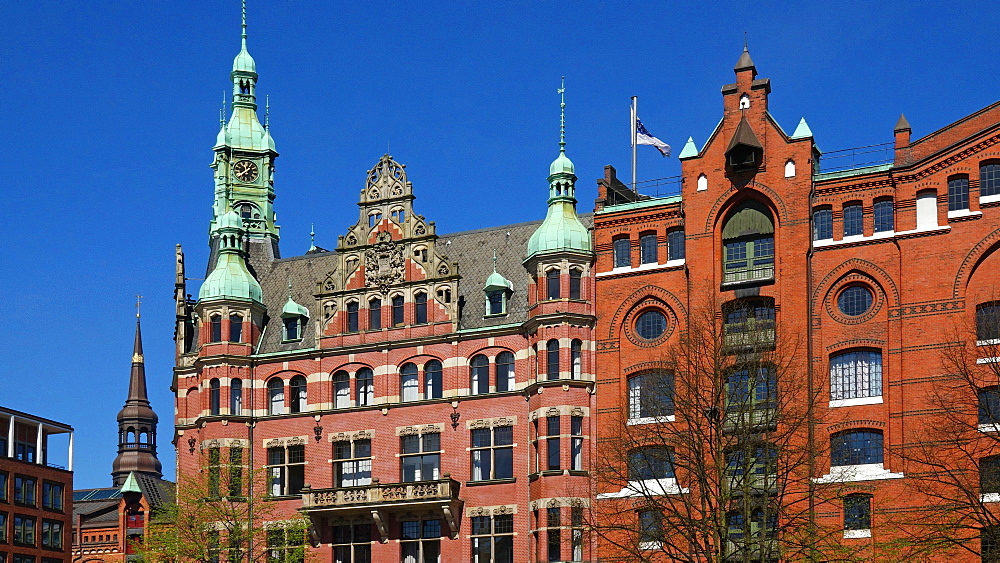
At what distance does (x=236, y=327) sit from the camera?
288ft

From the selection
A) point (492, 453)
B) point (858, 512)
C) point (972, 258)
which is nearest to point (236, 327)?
point (492, 453)

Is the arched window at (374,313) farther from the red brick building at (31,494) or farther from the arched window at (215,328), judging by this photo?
the red brick building at (31,494)

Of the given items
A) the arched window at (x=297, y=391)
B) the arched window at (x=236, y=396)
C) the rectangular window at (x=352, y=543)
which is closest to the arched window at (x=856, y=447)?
the rectangular window at (x=352, y=543)

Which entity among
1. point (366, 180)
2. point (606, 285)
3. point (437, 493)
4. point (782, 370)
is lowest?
point (437, 493)

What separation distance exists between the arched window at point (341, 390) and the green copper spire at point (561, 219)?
40.2 feet

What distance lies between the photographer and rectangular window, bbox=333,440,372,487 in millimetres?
83688

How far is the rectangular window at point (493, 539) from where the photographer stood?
7875cm

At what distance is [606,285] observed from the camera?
80188 millimetres

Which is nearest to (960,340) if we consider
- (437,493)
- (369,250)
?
(437,493)

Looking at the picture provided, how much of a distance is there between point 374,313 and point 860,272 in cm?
2568

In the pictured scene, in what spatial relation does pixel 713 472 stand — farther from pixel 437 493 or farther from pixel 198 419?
pixel 198 419

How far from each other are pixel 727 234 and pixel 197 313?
29.6 metres

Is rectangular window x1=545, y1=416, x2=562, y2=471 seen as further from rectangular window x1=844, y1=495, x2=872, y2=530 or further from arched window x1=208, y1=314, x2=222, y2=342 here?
arched window x1=208, y1=314, x2=222, y2=342

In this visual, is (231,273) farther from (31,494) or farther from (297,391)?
(31,494)
